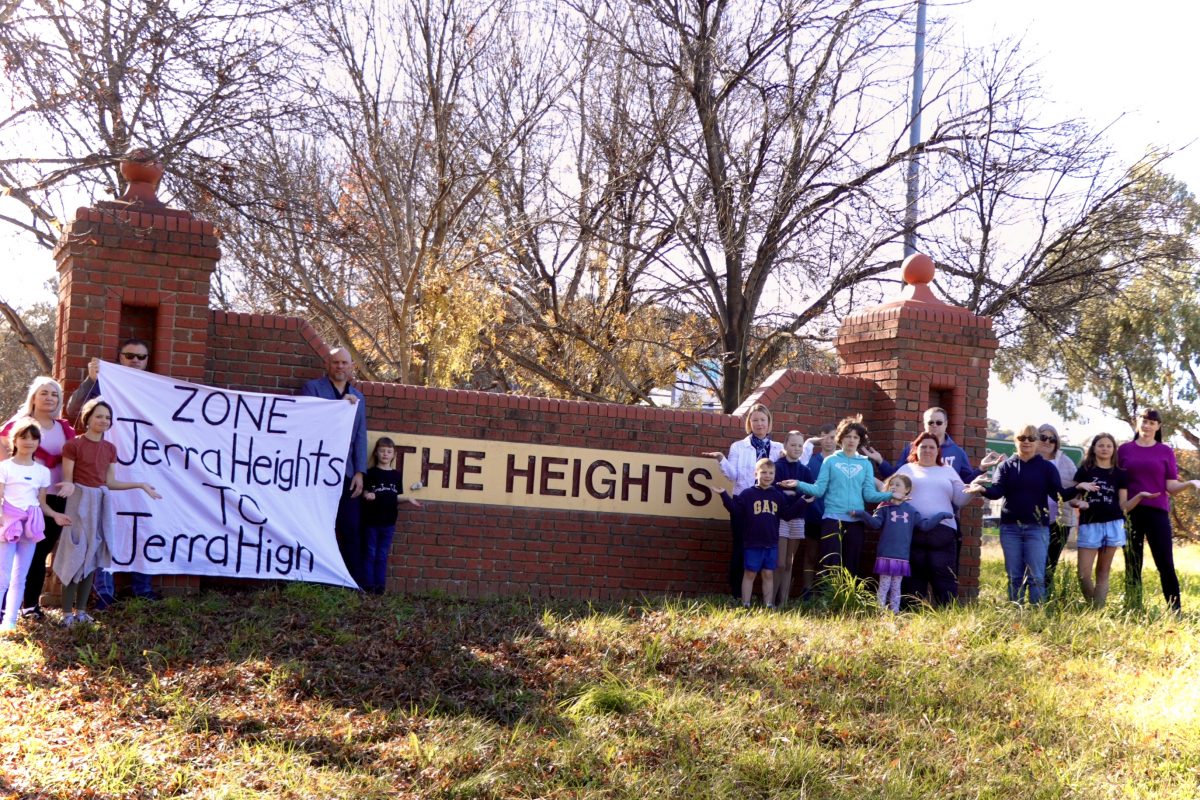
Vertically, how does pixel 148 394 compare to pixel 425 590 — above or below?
above

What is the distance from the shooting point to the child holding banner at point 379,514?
9.14 metres

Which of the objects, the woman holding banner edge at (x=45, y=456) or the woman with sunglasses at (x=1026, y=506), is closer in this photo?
the woman holding banner edge at (x=45, y=456)

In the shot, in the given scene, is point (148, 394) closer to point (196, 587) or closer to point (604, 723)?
point (196, 587)

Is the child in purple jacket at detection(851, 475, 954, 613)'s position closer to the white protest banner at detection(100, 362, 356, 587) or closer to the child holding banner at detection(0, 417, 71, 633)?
the white protest banner at detection(100, 362, 356, 587)

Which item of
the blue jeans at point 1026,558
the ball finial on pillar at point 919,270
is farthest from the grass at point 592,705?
the ball finial on pillar at point 919,270

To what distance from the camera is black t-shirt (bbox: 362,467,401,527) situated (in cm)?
914

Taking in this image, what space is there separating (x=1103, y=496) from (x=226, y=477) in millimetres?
6782

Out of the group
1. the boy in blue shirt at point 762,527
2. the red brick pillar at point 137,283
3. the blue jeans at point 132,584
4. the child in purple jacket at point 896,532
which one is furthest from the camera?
the boy in blue shirt at point 762,527

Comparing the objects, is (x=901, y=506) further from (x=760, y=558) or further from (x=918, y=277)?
(x=918, y=277)

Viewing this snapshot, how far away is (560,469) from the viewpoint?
9945 millimetres

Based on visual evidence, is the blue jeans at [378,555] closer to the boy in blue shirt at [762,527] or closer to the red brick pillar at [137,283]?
the red brick pillar at [137,283]

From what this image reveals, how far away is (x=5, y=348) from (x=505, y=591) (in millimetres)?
38156

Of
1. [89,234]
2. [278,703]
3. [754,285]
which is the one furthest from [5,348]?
[278,703]

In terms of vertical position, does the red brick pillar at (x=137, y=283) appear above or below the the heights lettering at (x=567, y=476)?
above
